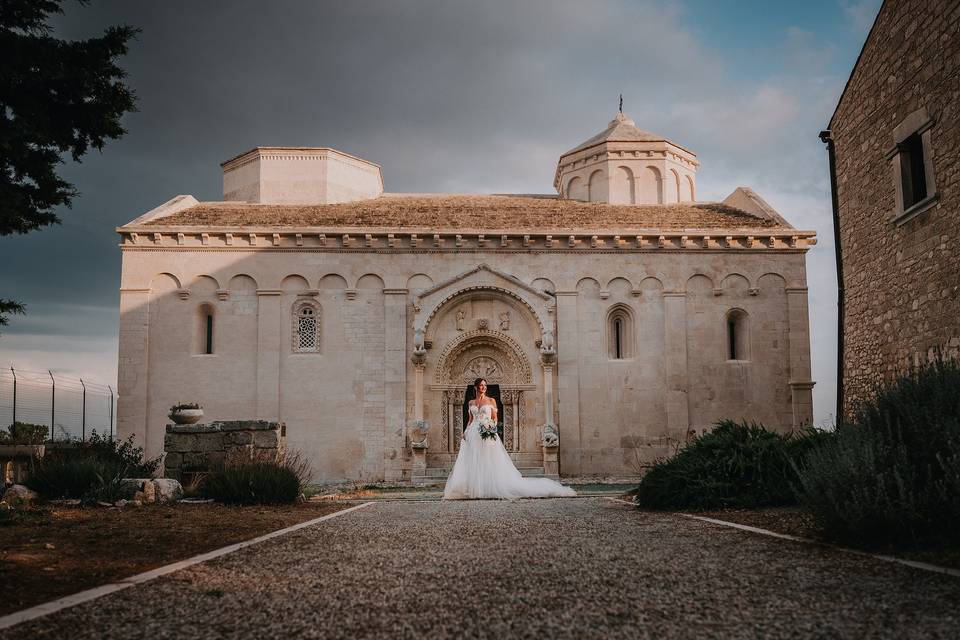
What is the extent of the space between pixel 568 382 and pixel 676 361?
3.39 metres

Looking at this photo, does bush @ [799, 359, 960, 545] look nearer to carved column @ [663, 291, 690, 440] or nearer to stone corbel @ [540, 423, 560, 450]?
stone corbel @ [540, 423, 560, 450]

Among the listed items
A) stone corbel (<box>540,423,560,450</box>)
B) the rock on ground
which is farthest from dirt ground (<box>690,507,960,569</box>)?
stone corbel (<box>540,423,560,450</box>)

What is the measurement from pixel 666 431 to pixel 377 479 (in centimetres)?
863

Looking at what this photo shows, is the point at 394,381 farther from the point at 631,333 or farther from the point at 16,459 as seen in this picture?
the point at 16,459

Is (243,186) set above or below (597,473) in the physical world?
above

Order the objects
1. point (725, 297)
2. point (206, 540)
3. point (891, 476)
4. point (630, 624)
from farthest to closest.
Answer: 1. point (725, 297)
2. point (206, 540)
3. point (891, 476)
4. point (630, 624)

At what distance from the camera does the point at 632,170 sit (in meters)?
27.3

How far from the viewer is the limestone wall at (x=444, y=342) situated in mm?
22359

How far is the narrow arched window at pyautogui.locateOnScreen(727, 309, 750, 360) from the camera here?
77.2ft

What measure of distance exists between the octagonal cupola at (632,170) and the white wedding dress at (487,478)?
14.2 m

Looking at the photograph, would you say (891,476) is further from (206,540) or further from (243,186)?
(243,186)

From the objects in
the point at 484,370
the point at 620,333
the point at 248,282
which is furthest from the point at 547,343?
the point at 248,282

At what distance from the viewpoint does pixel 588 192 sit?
27984 millimetres

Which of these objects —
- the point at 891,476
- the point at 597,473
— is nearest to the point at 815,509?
the point at 891,476
